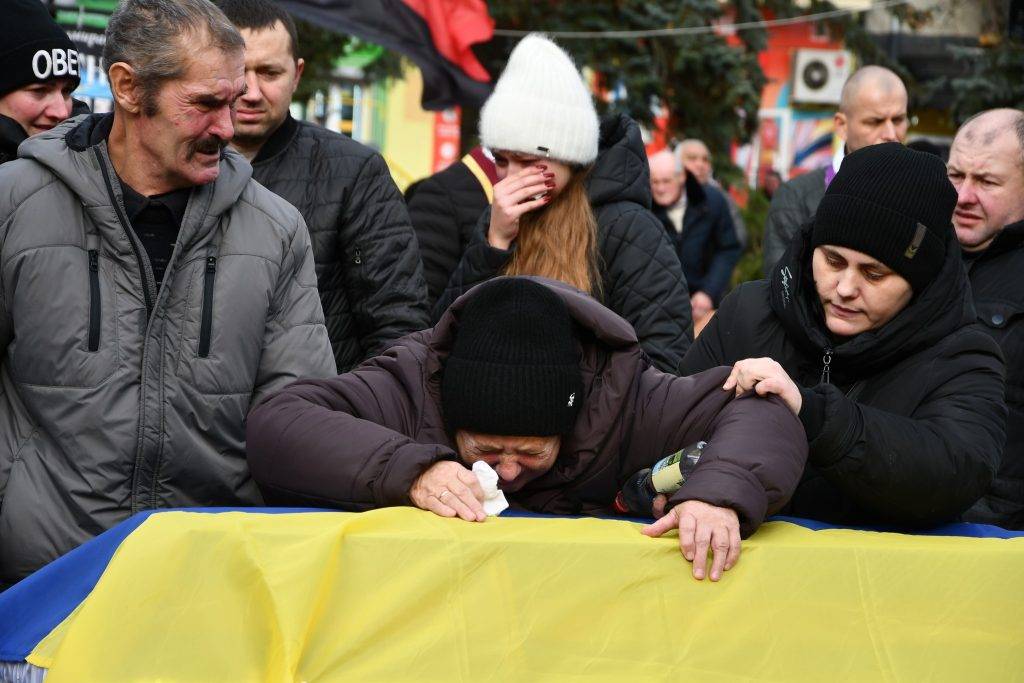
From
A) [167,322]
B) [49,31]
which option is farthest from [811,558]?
[49,31]

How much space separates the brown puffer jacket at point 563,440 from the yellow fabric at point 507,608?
0.47ft

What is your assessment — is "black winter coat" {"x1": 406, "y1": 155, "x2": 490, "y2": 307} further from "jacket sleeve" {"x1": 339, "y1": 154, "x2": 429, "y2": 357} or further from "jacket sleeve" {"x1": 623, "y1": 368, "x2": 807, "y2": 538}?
"jacket sleeve" {"x1": 623, "y1": 368, "x2": 807, "y2": 538}

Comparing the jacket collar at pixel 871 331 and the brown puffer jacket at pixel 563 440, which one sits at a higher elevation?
the jacket collar at pixel 871 331

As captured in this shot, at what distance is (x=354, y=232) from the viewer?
15.0ft

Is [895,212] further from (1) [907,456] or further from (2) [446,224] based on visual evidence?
(2) [446,224]

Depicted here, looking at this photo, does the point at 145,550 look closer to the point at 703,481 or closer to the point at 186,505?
the point at 186,505

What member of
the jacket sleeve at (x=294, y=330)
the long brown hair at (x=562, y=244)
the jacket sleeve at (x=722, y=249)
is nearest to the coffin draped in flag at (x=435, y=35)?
the jacket sleeve at (x=722, y=249)

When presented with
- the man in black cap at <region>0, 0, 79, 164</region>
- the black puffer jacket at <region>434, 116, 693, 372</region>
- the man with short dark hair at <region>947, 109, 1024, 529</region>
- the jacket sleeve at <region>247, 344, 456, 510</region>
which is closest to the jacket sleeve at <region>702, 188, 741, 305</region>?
the man with short dark hair at <region>947, 109, 1024, 529</region>

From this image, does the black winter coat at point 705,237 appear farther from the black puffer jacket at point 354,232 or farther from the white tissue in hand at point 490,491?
the white tissue in hand at point 490,491

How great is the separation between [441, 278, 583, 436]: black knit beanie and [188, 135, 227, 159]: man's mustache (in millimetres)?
728

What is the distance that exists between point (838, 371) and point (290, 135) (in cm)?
202

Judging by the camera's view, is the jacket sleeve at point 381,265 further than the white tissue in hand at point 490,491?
Yes

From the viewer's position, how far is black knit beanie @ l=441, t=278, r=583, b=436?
3.12 metres

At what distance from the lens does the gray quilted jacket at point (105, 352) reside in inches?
126
